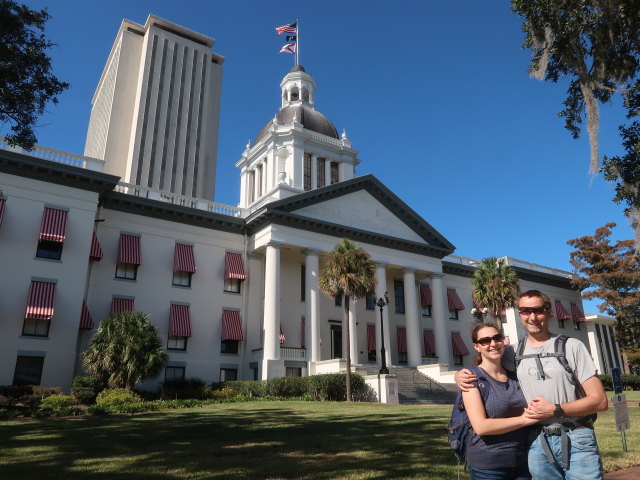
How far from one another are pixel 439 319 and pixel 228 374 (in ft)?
56.5

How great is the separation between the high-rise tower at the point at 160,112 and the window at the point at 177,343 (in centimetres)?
4927

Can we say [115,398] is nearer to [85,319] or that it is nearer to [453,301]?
[85,319]

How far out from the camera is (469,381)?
150 inches

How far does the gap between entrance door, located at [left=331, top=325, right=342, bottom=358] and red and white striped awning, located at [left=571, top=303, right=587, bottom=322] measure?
1172 inches

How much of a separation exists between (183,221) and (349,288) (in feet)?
41.8

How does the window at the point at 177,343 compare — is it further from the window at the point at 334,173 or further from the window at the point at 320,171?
the window at the point at 334,173

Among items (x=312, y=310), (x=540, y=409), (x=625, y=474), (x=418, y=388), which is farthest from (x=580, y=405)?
(x=312, y=310)

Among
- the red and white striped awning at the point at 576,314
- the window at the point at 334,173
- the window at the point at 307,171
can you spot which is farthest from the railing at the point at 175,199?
the red and white striped awning at the point at 576,314

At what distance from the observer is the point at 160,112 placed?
263 ft

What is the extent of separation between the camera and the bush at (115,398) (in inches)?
815

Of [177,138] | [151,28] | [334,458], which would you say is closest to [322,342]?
[334,458]

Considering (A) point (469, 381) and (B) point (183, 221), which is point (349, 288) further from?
(A) point (469, 381)

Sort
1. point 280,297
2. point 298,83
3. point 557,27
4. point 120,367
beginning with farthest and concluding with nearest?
point 298,83 → point 280,297 → point 120,367 → point 557,27

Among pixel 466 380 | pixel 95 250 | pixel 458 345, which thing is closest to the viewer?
pixel 466 380
